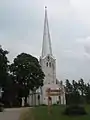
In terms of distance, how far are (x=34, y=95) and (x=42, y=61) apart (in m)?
13.9

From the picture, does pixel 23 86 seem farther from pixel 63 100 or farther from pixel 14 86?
pixel 63 100

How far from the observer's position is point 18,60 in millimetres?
83062

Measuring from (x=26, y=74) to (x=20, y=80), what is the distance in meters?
2.82

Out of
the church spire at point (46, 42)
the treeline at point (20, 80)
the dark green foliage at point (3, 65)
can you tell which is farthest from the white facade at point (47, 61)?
the dark green foliage at point (3, 65)

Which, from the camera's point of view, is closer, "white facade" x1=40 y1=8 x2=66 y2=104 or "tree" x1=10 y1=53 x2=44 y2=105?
"tree" x1=10 y1=53 x2=44 y2=105

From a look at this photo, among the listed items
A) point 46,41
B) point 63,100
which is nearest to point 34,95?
point 63,100

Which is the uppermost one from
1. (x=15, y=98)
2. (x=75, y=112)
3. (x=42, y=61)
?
(x=42, y=61)

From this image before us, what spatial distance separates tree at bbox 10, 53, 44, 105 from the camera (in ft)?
260

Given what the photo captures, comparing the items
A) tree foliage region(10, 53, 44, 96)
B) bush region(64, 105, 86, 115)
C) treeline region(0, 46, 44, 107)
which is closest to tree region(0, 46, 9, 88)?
treeline region(0, 46, 44, 107)

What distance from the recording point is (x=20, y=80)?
3177 inches

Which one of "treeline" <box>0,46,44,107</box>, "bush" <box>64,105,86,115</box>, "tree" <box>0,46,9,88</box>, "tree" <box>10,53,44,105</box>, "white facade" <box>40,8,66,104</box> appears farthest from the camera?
"white facade" <box>40,8,66,104</box>

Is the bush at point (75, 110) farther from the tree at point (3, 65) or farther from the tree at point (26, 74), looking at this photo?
the tree at point (26, 74)

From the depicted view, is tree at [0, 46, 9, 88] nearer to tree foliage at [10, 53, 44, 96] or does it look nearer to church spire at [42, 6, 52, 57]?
tree foliage at [10, 53, 44, 96]

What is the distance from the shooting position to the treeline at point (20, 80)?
75938mm
